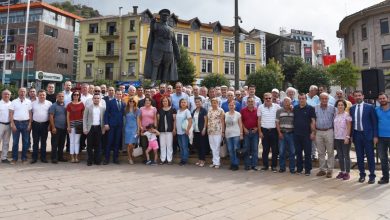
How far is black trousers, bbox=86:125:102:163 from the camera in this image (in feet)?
26.9

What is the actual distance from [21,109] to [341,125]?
780 centimetres

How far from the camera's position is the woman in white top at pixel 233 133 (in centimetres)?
798

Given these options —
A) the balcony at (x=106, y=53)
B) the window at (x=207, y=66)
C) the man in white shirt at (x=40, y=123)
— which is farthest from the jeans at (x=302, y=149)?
the window at (x=207, y=66)

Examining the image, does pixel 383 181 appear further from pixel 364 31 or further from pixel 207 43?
pixel 207 43

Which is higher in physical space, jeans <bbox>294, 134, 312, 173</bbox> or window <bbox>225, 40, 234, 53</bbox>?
window <bbox>225, 40, 234, 53</bbox>

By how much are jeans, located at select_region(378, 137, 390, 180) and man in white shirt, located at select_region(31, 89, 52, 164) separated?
7922 mm

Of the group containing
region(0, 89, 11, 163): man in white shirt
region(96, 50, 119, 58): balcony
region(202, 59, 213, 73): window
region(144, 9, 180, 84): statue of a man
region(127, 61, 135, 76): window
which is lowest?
region(0, 89, 11, 163): man in white shirt

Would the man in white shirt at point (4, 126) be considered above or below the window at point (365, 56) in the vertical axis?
below

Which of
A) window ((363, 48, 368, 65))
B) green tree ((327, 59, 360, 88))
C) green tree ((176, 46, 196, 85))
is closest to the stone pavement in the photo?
green tree ((327, 59, 360, 88))

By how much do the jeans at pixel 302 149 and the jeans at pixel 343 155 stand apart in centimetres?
62

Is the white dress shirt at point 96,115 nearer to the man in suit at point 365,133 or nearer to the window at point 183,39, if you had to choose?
the man in suit at point 365,133

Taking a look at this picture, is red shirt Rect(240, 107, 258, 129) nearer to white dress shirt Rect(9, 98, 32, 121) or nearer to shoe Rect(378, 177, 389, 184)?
shoe Rect(378, 177, 389, 184)

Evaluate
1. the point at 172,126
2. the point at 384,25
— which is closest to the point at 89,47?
the point at 384,25

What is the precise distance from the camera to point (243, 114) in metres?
8.15
